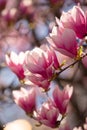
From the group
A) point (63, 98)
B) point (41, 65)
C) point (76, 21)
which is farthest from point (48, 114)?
point (76, 21)

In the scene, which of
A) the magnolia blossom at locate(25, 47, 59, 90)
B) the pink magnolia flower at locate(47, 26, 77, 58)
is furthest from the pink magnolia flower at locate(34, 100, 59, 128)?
the pink magnolia flower at locate(47, 26, 77, 58)

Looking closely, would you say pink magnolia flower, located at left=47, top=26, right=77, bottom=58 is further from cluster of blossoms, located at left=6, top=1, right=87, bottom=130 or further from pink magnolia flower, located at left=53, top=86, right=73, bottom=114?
pink magnolia flower, located at left=53, top=86, right=73, bottom=114

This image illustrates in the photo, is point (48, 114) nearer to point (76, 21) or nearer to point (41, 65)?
point (41, 65)

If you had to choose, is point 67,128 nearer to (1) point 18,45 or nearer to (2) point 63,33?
(2) point 63,33

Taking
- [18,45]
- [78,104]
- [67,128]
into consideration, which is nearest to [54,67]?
[67,128]

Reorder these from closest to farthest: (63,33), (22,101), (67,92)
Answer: (63,33), (67,92), (22,101)

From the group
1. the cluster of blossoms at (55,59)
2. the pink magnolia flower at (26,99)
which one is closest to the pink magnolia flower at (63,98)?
the cluster of blossoms at (55,59)

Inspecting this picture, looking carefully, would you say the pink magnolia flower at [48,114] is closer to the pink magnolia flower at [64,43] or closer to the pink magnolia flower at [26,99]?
the pink magnolia flower at [26,99]
